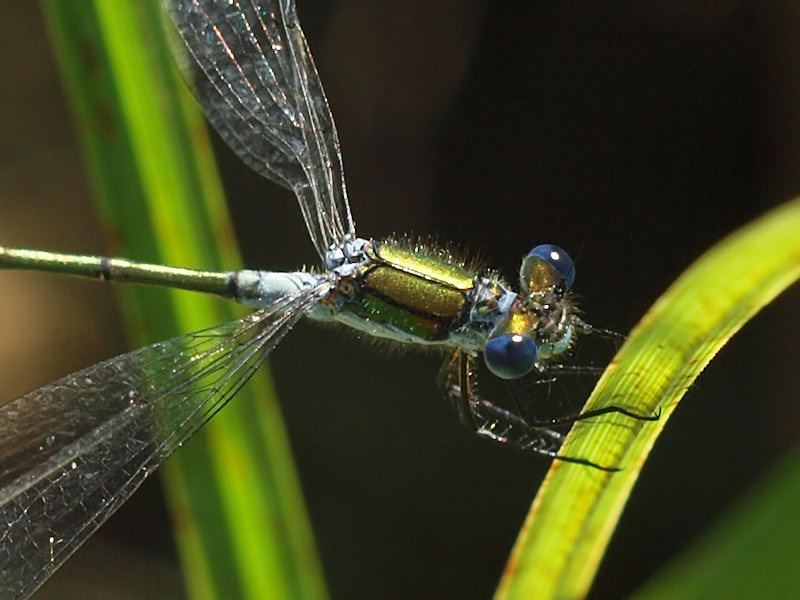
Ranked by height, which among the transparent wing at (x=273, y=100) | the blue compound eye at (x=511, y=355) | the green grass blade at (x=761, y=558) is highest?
the transparent wing at (x=273, y=100)

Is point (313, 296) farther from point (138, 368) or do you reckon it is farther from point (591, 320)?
point (591, 320)

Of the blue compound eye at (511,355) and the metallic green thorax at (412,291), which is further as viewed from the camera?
the metallic green thorax at (412,291)

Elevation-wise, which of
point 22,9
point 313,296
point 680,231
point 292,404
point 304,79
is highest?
point 22,9

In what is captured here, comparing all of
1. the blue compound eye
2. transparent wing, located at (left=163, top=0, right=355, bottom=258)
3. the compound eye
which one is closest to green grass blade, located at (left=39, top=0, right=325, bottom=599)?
the blue compound eye

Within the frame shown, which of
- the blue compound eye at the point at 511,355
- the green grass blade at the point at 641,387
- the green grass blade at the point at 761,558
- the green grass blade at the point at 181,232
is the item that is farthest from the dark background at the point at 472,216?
the green grass blade at the point at 761,558

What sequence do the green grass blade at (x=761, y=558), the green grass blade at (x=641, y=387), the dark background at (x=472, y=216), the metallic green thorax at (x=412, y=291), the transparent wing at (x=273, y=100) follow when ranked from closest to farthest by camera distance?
1. the green grass blade at (x=761, y=558)
2. the green grass blade at (x=641, y=387)
3. the metallic green thorax at (x=412, y=291)
4. the transparent wing at (x=273, y=100)
5. the dark background at (x=472, y=216)

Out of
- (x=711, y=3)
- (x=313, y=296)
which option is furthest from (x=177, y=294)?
(x=711, y=3)

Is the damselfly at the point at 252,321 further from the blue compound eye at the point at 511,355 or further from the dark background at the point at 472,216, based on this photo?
the dark background at the point at 472,216
